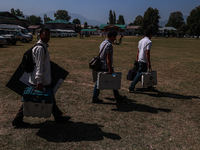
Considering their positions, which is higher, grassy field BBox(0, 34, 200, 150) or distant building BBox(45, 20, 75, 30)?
distant building BBox(45, 20, 75, 30)

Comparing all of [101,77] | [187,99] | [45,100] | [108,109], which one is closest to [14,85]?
[45,100]

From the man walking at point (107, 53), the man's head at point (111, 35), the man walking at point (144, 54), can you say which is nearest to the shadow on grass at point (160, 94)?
the man walking at point (144, 54)

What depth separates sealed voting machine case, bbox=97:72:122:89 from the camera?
508 centimetres

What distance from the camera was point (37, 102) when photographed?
3504mm

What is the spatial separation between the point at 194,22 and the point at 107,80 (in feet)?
305

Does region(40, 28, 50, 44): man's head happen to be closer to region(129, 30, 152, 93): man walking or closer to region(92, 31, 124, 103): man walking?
region(92, 31, 124, 103): man walking

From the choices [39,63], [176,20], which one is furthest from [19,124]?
[176,20]

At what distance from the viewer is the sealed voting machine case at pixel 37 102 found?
137 inches

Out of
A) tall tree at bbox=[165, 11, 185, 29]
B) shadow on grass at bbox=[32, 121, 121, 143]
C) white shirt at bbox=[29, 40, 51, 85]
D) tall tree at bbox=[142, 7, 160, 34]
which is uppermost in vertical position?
tall tree at bbox=[165, 11, 185, 29]

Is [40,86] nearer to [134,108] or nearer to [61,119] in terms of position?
[61,119]

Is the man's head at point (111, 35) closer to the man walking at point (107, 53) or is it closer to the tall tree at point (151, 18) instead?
the man walking at point (107, 53)

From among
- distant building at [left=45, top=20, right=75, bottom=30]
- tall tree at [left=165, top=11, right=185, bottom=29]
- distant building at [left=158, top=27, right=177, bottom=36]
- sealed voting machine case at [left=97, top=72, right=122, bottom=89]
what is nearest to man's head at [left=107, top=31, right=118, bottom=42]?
sealed voting machine case at [left=97, top=72, right=122, bottom=89]

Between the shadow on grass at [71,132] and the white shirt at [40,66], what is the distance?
3.32 feet

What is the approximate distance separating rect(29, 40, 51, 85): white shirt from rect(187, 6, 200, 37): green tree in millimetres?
92598
